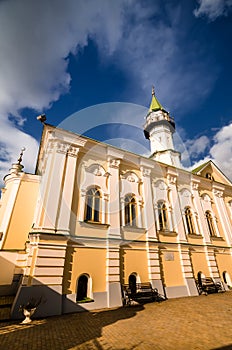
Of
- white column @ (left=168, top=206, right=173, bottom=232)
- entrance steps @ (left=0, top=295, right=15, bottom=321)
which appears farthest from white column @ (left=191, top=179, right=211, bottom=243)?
entrance steps @ (left=0, top=295, right=15, bottom=321)

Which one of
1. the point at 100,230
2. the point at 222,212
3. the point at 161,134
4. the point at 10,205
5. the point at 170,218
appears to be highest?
the point at 161,134

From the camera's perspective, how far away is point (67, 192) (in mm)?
10445

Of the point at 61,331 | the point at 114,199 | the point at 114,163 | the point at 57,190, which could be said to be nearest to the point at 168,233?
the point at 114,199

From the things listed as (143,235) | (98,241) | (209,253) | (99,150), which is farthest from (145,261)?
(99,150)

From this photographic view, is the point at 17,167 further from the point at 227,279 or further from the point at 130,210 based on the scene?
the point at 227,279

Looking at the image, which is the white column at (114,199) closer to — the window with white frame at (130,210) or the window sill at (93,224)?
the window sill at (93,224)

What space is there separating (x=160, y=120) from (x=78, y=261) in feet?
79.4

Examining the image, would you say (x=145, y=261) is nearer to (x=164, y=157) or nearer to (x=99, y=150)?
(x=99, y=150)

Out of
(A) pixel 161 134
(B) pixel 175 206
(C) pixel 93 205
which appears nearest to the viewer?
(C) pixel 93 205

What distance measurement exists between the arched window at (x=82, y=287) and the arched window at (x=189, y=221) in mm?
9564

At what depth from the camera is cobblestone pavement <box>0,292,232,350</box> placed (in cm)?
501

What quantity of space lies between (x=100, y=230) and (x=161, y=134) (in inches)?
799

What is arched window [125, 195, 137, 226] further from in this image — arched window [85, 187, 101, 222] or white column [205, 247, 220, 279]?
white column [205, 247, 220, 279]

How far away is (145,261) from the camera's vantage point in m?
11.3
